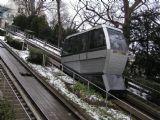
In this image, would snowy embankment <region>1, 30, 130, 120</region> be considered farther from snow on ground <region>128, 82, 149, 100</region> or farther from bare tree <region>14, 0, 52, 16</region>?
bare tree <region>14, 0, 52, 16</region>

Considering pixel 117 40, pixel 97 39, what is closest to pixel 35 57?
pixel 97 39

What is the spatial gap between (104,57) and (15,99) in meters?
5.66

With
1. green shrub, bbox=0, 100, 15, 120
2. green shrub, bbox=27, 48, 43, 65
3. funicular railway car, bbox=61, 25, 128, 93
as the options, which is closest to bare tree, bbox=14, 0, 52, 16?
green shrub, bbox=27, 48, 43, 65

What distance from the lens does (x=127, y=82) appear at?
22000 mm

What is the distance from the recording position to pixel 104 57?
1920 centimetres

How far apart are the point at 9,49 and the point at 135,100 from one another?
14405 millimetres

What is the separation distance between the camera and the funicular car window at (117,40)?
19.4 meters

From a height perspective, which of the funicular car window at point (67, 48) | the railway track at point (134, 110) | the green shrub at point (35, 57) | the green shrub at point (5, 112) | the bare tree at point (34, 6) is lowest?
the railway track at point (134, 110)

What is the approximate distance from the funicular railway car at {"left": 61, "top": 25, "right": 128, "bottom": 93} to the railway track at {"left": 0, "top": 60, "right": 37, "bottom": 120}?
4765 mm

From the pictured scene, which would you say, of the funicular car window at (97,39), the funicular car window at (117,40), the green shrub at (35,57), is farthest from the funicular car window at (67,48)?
the funicular car window at (117,40)

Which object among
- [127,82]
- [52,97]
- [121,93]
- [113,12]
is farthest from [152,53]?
[113,12]

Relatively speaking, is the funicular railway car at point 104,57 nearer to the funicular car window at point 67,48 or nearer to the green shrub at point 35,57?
the funicular car window at point 67,48

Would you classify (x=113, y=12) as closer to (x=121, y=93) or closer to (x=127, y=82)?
(x=127, y=82)

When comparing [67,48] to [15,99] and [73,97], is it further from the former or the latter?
[15,99]
